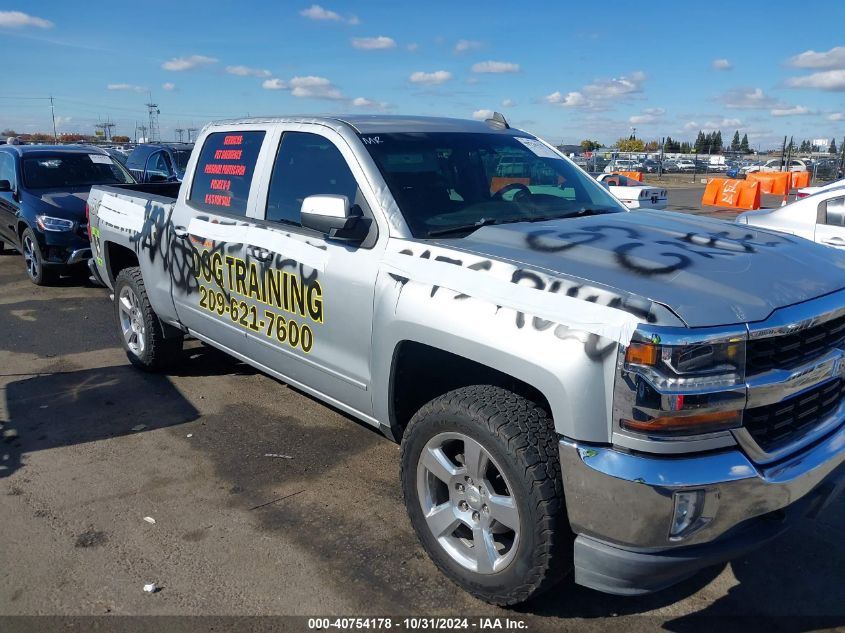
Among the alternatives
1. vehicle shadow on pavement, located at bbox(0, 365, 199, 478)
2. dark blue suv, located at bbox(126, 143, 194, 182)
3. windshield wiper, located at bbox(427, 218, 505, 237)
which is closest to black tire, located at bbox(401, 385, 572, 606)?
windshield wiper, located at bbox(427, 218, 505, 237)

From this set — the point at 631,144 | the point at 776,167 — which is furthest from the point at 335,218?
the point at 631,144

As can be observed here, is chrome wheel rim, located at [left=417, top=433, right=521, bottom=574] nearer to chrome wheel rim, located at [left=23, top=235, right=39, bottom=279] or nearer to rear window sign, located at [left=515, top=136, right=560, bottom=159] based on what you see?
rear window sign, located at [left=515, top=136, right=560, bottom=159]

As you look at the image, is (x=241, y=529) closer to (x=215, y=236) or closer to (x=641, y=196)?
(x=215, y=236)

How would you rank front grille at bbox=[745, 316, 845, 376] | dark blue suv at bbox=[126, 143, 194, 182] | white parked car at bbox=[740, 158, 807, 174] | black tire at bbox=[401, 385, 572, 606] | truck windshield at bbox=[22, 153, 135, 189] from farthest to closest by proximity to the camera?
white parked car at bbox=[740, 158, 807, 174], dark blue suv at bbox=[126, 143, 194, 182], truck windshield at bbox=[22, 153, 135, 189], black tire at bbox=[401, 385, 572, 606], front grille at bbox=[745, 316, 845, 376]

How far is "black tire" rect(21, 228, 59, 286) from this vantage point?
9.37 m

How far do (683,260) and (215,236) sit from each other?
Result: 2912mm

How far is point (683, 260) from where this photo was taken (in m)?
2.93

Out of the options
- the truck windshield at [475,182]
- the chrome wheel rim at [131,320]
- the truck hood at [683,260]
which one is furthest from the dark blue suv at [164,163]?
the truck hood at [683,260]

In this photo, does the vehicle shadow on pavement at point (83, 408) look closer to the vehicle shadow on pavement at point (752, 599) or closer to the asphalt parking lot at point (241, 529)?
the asphalt parking lot at point (241, 529)

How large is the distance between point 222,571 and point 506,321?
5.81ft

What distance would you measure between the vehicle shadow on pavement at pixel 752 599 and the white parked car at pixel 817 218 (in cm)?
508

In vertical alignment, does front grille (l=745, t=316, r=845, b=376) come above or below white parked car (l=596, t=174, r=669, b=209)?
above

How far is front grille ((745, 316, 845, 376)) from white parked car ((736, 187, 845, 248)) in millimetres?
5302

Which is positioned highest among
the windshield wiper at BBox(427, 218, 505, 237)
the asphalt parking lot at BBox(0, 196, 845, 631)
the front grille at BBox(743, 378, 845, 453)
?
the windshield wiper at BBox(427, 218, 505, 237)
